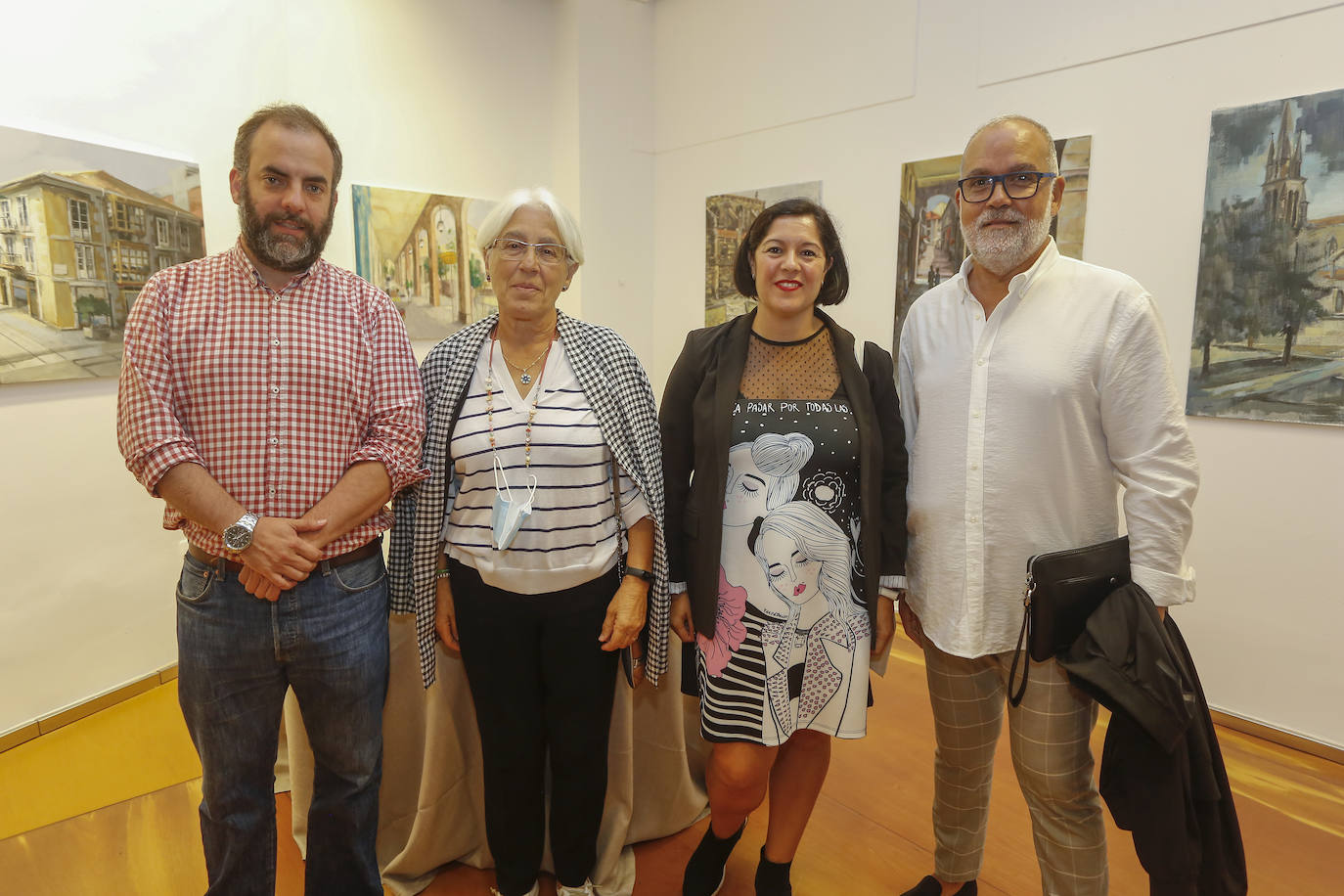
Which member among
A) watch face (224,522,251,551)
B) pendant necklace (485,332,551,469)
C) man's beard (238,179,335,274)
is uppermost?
man's beard (238,179,335,274)

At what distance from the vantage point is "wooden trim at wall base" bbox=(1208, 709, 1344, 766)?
292 centimetres

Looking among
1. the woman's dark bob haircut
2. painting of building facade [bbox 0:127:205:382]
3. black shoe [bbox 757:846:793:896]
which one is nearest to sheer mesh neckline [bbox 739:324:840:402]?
the woman's dark bob haircut

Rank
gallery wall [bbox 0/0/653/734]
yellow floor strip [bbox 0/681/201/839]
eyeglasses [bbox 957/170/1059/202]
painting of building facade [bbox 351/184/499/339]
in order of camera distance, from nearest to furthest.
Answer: eyeglasses [bbox 957/170/1059/202] → yellow floor strip [bbox 0/681/201/839] → gallery wall [bbox 0/0/653/734] → painting of building facade [bbox 351/184/499/339]

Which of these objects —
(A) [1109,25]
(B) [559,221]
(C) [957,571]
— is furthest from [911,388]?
(A) [1109,25]

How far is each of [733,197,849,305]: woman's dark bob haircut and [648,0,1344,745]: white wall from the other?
6.67ft

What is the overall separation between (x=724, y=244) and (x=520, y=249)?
3341mm

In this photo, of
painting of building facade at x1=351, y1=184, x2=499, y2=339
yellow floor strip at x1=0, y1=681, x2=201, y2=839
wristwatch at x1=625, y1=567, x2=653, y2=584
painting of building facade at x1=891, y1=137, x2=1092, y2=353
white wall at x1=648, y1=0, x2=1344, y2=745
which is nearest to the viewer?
wristwatch at x1=625, y1=567, x2=653, y2=584

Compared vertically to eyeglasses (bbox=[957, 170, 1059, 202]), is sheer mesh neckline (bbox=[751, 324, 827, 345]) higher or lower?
lower

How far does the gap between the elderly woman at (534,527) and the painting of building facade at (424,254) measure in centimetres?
256

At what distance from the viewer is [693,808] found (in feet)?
8.17

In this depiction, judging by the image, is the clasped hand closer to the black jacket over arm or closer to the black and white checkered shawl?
the black and white checkered shawl

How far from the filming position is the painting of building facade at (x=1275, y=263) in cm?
276

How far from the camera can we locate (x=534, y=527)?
1.79m

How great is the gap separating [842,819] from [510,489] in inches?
67.8
